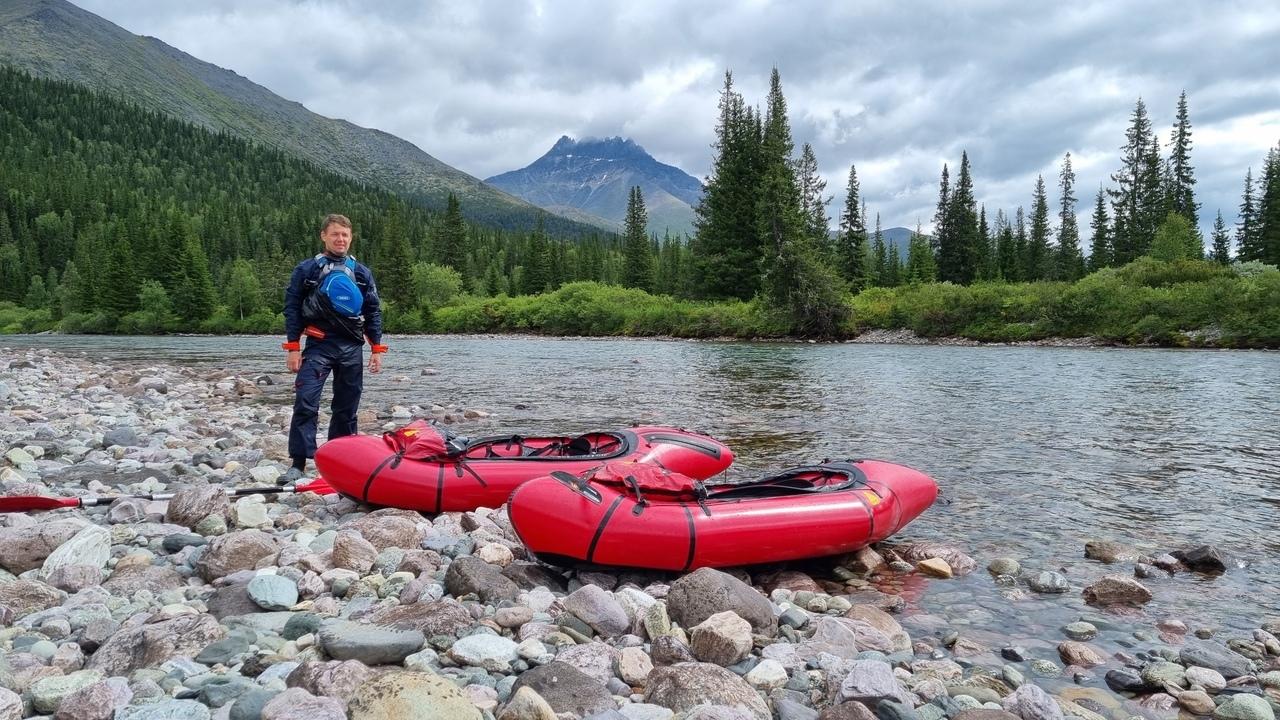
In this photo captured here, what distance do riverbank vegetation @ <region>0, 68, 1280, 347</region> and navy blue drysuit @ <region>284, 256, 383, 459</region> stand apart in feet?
105

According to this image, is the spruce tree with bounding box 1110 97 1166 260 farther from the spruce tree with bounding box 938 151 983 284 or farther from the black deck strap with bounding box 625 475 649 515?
the black deck strap with bounding box 625 475 649 515

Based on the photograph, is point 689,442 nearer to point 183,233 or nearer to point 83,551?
point 83,551

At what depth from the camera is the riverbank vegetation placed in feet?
110

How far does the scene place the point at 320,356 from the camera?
23.1 ft

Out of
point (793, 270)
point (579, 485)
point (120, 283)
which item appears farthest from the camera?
point (120, 283)

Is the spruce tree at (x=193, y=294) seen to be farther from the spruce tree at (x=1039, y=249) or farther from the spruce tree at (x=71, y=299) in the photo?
the spruce tree at (x=1039, y=249)

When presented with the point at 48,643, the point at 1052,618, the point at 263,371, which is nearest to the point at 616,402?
the point at 1052,618

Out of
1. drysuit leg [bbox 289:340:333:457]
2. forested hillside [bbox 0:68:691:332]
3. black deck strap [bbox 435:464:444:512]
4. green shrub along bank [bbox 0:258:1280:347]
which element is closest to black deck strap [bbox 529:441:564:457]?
black deck strap [bbox 435:464:444:512]

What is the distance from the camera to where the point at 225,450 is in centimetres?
826

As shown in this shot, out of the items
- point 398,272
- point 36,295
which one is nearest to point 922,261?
point 398,272

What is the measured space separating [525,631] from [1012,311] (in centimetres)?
3540

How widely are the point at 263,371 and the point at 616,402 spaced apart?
1307 centimetres

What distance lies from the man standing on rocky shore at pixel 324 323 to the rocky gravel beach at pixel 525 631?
1.14 metres

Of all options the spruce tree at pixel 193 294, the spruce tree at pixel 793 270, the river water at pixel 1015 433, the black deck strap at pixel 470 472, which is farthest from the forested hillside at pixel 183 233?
the black deck strap at pixel 470 472
